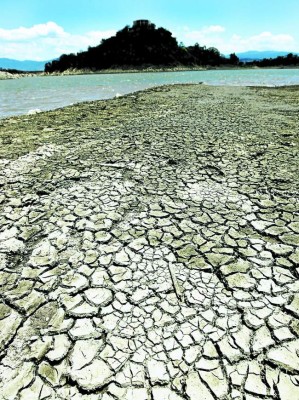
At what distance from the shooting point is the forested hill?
8500 cm

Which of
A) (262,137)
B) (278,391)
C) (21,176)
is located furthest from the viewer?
(262,137)

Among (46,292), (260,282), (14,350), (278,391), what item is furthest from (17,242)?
(278,391)

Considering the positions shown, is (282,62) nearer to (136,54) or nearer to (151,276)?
(136,54)

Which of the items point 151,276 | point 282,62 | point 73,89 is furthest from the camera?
point 282,62

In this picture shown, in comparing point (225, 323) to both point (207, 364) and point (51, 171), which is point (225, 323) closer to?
point (207, 364)

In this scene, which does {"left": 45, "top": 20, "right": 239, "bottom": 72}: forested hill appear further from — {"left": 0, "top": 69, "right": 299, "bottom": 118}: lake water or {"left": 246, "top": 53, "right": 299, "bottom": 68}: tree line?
{"left": 0, "top": 69, "right": 299, "bottom": 118}: lake water

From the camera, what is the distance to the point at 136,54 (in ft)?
278

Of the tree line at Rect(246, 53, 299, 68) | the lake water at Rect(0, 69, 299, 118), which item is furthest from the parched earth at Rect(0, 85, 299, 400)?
the tree line at Rect(246, 53, 299, 68)

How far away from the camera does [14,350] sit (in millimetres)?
1704

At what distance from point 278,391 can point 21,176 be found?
155 inches

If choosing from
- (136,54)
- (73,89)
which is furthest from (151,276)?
(136,54)

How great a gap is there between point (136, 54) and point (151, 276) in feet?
308

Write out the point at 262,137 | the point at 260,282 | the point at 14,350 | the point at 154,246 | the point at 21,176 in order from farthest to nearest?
the point at 262,137 < the point at 21,176 < the point at 154,246 < the point at 260,282 < the point at 14,350

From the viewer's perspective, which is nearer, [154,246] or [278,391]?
[278,391]
